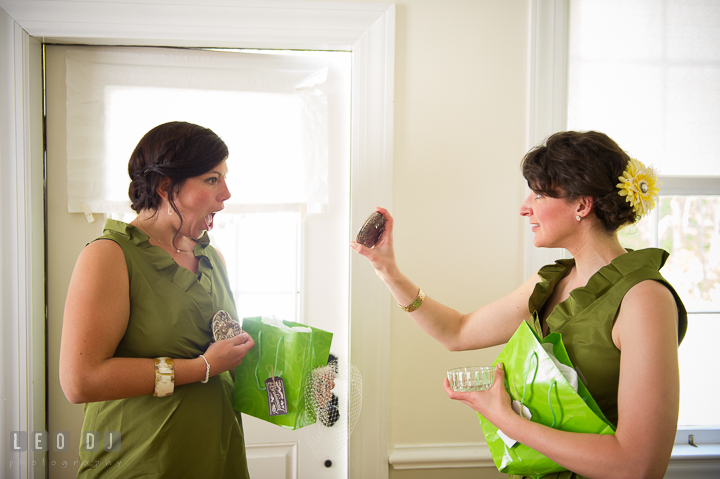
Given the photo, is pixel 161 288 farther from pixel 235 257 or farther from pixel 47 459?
pixel 47 459

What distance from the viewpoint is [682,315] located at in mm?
997

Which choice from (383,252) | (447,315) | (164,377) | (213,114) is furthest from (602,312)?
(213,114)

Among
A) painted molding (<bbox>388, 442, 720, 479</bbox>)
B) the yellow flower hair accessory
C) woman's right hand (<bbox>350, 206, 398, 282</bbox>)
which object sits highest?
the yellow flower hair accessory

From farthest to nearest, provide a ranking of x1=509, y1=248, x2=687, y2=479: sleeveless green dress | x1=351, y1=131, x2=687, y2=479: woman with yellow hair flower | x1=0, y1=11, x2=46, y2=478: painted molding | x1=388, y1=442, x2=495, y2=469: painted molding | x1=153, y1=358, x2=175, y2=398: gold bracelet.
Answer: x1=388, y1=442, x2=495, y2=469: painted molding → x1=0, y1=11, x2=46, y2=478: painted molding → x1=153, y1=358, x2=175, y2=398: gold bracelet → x1=509, y1=248, x2=687, y2=479: sleeveless green dress → x1=351, y1=131, x2=687, y2=479: woman with yellow hair flower

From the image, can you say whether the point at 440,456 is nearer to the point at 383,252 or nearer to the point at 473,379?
the point at 473,379

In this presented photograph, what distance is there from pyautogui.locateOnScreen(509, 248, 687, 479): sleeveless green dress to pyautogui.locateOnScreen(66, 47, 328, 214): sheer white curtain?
1039 mm

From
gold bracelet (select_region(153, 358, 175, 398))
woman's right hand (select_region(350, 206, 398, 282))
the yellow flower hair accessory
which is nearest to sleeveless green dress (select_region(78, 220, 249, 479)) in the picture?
gold bracelet (select_region(153, 358, 175, 398))

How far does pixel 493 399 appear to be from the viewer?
1025mm

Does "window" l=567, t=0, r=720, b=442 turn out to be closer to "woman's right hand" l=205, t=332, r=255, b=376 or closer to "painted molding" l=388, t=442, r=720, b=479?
"painted molding" l=388, t=442, r=720, b=479

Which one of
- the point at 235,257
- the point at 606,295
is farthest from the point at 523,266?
the point at 235,257

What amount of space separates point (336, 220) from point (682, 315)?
1197 millimetres

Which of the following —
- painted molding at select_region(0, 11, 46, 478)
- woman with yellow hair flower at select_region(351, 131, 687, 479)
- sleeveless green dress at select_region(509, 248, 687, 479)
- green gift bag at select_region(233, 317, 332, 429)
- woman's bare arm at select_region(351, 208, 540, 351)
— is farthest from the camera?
painted molding at select_region(0, 11, 46, 478)

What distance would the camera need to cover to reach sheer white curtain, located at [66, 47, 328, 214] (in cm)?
169

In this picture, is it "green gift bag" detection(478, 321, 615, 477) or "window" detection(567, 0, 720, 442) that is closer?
"green gift bag" detection(478, 321, 615, 477)
